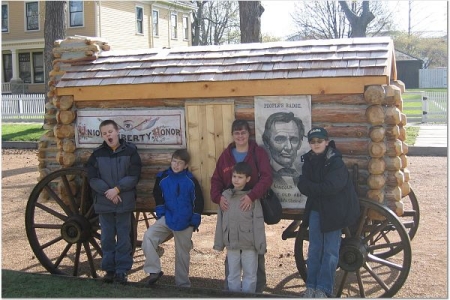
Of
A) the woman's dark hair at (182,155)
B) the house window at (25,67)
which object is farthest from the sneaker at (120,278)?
the house window at (25,67)

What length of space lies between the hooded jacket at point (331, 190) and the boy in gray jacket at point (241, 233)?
0.50 metres

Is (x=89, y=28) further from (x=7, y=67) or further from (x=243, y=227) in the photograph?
(x=243, y=227)

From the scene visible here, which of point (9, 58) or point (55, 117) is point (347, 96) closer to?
point (55, 117)

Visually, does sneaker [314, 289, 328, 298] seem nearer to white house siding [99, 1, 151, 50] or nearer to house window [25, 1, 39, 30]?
white house siding [99, 1, 151, 50]

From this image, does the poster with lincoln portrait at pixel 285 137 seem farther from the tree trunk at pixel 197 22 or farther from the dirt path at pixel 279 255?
the tree trunk at pixel 197 22

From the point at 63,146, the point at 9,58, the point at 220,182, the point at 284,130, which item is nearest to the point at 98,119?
the point at 63,146

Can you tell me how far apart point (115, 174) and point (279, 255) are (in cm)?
223

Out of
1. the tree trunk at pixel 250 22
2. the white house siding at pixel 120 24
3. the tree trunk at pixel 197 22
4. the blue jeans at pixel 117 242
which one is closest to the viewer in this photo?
the blue jeans at pixel 117 242

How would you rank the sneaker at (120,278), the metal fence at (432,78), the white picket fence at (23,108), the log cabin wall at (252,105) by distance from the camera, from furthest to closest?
the metal fence at (432,78)
the white picket fence at (23,108)
the sneaker at (120,278)
the log cabin wall at (252,105)

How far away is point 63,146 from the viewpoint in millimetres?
6039

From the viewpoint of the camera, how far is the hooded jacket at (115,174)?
5.45 m

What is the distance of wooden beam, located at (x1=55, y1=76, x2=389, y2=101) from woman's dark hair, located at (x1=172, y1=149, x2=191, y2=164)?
532mm

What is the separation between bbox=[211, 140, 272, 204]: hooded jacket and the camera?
196 inches

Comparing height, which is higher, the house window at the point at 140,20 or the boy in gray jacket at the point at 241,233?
the house window at the point at 140,20
